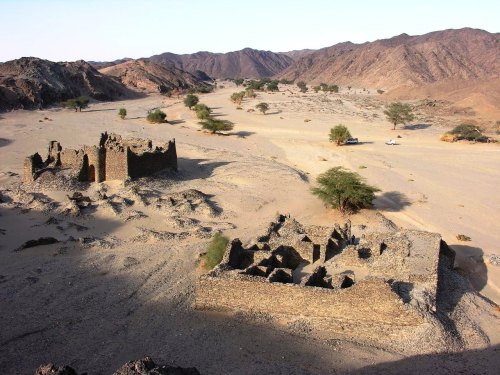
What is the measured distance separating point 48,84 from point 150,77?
3653 centimetres

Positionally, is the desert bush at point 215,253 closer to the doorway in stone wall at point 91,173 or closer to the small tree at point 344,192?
the small tree at point 344,192

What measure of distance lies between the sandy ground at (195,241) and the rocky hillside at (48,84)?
76.6ft

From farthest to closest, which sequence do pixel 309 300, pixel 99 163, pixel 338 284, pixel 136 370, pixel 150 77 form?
pixel 150 77
pixel 99 163
pixel 338 284
pixel 309 300
pixel 136 370

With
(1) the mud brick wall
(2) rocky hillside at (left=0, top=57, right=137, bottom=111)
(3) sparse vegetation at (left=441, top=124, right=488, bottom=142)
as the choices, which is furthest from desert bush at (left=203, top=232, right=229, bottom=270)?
(2) rocky hillside at (left=0, top=57, right=137, bottom=111)

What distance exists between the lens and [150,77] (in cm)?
11862

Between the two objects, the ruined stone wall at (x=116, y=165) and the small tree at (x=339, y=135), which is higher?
the ruined stone wall at (x=116, y=165)

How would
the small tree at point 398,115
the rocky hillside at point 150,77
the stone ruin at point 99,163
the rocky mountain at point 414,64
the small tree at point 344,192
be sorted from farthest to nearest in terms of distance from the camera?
the rocky mountain at point 414,64
the rocky hillside at point 150,77
the small tree at point 398,115
the stone ruin at point 99,163
the small tree at point 344,192

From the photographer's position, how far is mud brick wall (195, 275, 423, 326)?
14.4 m

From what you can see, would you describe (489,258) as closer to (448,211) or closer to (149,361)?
(448,211)

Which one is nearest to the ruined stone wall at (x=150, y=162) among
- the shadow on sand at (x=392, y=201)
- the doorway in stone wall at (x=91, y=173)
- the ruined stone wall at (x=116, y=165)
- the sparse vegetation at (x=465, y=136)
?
the ruined stone wall at (x=116, y=165)

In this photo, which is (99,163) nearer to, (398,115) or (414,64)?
(398,115)

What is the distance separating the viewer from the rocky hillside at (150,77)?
114 m

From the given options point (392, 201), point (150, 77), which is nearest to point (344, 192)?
point (392, 201)

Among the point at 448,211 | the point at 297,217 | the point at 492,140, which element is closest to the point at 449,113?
the point at 492,140
